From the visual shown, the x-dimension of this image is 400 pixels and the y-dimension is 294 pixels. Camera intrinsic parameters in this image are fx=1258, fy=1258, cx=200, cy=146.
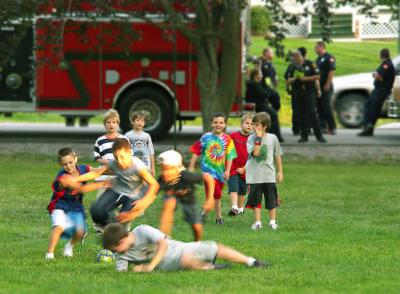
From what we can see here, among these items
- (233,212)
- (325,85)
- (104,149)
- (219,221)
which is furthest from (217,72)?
(104,149)

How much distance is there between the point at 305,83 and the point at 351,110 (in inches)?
208

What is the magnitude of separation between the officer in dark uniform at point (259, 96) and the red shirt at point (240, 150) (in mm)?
8166

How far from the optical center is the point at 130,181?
10945mm

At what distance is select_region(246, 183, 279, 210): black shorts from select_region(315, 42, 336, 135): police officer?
11.8 m

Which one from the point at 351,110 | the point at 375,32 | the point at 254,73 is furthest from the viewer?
the point at 375,32

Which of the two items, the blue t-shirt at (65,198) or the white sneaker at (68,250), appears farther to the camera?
the white sneaker at (68,250)

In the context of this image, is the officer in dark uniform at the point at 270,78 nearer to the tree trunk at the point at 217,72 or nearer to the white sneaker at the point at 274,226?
the tree trunk at the point at 217,72

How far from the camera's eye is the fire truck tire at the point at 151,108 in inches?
957

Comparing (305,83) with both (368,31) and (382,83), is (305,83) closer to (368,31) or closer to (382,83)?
(382,83)

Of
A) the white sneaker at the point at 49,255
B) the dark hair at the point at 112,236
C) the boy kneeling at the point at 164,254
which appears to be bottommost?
the white sneaker at the point at 49,255

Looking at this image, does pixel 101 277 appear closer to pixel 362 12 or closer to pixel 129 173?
pixel 129 173

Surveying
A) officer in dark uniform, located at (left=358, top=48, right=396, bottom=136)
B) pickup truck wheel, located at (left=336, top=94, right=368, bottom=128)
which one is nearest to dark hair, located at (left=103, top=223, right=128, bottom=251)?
officer in dark uniform, located at (left=358, top=48, right=396, bottom=136)

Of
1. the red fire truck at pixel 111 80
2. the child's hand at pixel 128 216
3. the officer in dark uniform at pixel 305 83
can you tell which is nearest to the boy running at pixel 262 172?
the child's hand at pixel 128 216

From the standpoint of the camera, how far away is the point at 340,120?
28.8 m
